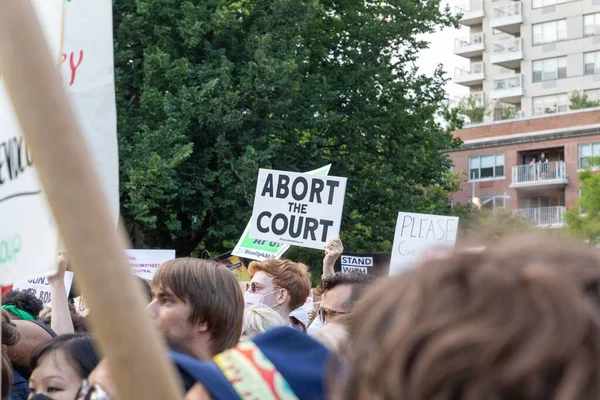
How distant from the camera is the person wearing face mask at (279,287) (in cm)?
651

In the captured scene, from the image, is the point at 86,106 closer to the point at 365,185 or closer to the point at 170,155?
the point at 170,155

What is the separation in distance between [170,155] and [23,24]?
68.6ft

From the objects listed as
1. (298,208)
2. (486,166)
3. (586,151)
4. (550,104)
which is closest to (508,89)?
(550,104)

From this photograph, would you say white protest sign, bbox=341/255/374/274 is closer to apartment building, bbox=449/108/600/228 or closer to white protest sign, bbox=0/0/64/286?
white protest sign, bbox=0/0/64/286

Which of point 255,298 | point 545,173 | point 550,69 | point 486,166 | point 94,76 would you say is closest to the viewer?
point 94,76

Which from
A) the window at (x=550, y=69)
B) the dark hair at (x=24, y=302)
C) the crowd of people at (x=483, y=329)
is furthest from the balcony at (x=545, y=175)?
the crowd of people at (x=483, y=329)

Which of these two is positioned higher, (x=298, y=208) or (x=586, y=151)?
(x=586, y=151)

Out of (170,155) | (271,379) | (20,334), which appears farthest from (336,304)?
(170,155)

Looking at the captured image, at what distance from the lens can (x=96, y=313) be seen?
3.13ft

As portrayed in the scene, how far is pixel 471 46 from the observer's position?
84125 mm

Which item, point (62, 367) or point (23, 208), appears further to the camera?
point (62, 367)

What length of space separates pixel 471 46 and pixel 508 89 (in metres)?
7.11

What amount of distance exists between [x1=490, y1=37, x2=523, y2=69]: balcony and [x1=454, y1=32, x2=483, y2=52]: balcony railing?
3620 millimetres

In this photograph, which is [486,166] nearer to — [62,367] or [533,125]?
[533,125]
